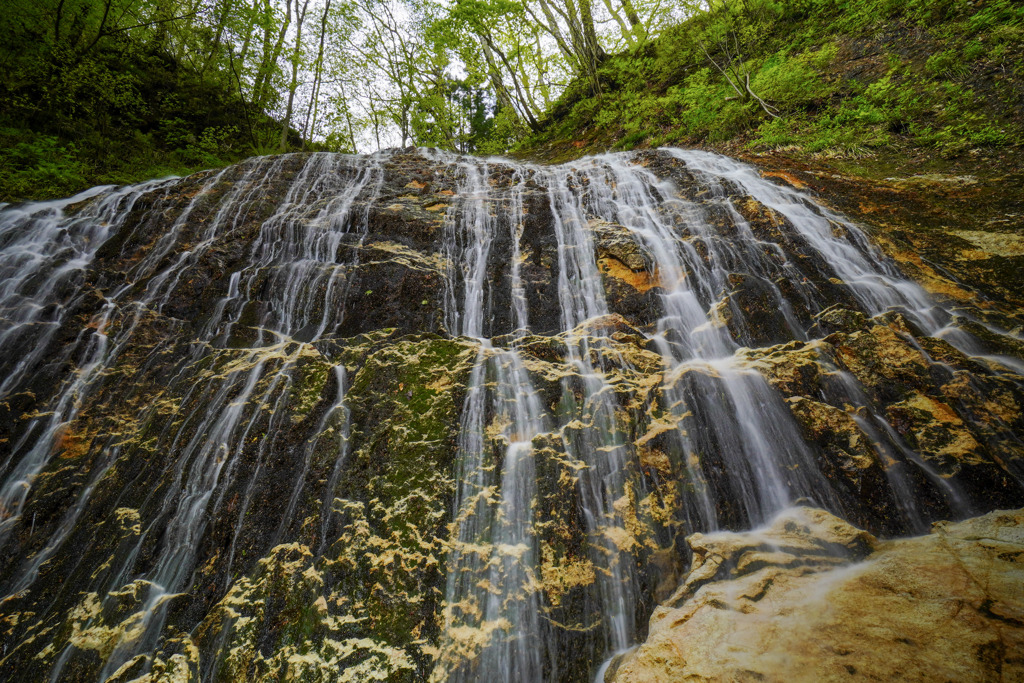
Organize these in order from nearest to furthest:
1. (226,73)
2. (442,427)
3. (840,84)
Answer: (442,427) → (840,84) → (226,73)

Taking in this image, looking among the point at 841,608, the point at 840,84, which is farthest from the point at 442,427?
the point at 840,84

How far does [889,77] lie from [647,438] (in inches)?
372

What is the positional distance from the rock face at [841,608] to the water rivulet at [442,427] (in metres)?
0.27

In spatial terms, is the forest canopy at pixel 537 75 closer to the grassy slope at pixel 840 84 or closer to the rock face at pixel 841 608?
the grassy slope at pixel 840 84

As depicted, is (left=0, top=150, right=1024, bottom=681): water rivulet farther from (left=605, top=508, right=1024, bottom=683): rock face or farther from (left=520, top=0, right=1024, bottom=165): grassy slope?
(left=520, top=0, right=1024, bottom=165): grassy slope

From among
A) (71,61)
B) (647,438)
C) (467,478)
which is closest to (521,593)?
(467,478)

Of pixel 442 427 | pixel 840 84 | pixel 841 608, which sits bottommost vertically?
pixel 841 608

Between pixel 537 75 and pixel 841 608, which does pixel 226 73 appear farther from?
pixel 841 608

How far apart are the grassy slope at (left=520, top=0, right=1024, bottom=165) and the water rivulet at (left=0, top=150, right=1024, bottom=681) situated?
270 centimetres

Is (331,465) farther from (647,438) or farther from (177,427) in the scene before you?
(647,438)

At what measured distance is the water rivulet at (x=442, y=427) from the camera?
306 cm

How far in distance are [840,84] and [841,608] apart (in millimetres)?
10485

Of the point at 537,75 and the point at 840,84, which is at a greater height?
the point at 537,75

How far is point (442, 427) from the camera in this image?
4.23m
